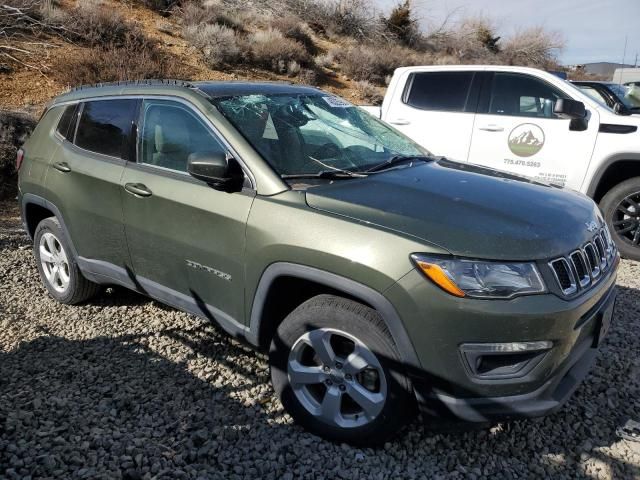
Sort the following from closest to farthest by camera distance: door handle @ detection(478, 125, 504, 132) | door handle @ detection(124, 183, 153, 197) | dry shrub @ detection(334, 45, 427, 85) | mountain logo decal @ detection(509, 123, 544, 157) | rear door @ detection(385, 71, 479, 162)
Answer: door handle @ detection(124, 183, 153, 197) < mountain logo decal @ detection(509, 123, 544, 157) < door handle @ detection(478, 125, 504, 132) < rear door @ detection(385, 71, 479, 162) < dry shrub @ detection(334, 45, 427, 85)

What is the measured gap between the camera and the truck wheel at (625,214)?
5516 mm

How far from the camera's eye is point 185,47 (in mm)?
15742

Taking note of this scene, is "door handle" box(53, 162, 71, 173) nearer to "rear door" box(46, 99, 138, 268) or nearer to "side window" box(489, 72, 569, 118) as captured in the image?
"rear door" box(46, 99, 138, 268)

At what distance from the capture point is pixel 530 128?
602 centimetres

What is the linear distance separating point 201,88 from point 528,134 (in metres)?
4.10

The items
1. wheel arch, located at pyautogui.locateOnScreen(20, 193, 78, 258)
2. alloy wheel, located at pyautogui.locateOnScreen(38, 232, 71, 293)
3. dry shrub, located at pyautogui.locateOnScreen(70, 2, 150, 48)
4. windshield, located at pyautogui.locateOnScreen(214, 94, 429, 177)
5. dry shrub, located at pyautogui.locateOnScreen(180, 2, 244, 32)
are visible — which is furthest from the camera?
dry shrub, located at pyautogui.locateOnScreen(180, 2, 244, 32)

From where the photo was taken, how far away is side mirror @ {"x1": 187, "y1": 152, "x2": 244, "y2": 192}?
2.76 meters

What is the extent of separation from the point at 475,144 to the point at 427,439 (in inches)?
172

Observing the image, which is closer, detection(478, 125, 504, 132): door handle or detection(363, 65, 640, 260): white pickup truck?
detection(363, 65, 640, 260): white pickup truck

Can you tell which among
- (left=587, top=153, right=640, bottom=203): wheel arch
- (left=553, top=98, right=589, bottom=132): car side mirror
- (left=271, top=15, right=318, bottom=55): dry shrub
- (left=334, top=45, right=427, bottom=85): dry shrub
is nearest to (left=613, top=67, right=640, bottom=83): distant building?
(left=334, top=45, right=427, bottom=85): dry shrub

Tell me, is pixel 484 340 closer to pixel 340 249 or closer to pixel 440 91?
pixel 340 249

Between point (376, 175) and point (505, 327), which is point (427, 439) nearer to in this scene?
point (505, 327)

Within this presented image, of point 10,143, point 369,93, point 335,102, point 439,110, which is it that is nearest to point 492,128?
point 439,110

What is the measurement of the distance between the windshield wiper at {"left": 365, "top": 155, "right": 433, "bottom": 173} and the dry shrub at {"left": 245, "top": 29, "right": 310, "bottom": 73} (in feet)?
46.9
